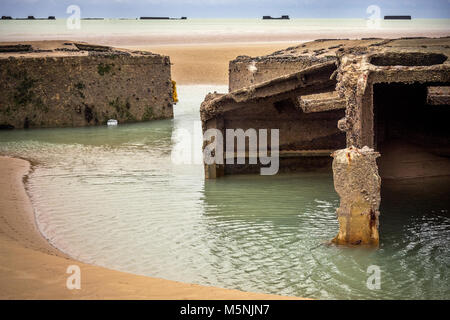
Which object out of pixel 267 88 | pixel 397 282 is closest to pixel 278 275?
pixel 397 282

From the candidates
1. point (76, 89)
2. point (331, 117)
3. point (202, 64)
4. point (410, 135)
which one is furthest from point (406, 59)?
point (202, 64)

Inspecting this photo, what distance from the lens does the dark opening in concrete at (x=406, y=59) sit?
8.54 meters

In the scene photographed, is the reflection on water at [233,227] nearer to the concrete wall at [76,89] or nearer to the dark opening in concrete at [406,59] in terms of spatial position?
the dark opening in concrete at [406,59]

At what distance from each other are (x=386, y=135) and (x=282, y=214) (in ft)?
9.32

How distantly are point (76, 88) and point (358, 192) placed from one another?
12.6 meters

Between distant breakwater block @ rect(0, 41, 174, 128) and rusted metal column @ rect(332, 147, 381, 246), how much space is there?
12438 millimetres

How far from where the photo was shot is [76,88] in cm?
1883

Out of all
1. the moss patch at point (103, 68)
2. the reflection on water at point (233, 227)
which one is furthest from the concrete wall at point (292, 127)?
the moss patch at point (103, 68)

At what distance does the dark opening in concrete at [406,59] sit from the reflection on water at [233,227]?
1.78 metres

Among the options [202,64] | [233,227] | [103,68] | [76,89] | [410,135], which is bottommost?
[233,227]

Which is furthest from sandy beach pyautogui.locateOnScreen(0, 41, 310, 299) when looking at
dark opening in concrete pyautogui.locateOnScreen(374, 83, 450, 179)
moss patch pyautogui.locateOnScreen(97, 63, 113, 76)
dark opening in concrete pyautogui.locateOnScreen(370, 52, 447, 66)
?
moss patch pyautogui.locateOnScreen(97, 63, 113, 76)

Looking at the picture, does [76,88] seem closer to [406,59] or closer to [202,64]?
[406,59]

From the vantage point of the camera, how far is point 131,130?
59.9 ft
